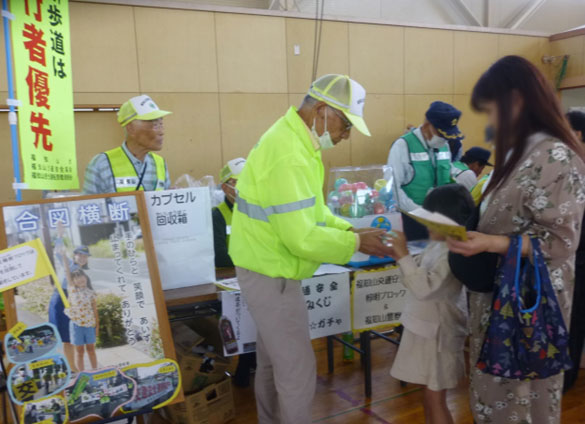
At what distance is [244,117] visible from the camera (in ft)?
16.3

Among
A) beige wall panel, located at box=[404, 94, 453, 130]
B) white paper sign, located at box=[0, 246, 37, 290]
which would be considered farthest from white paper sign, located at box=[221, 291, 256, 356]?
beige wall panel, located at box=[404, 94, 453, 130]

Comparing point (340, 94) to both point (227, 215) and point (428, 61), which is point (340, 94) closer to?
point (227, 215)

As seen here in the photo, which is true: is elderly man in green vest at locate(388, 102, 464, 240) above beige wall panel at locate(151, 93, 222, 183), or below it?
below

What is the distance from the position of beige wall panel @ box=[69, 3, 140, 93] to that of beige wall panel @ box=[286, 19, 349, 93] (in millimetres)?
1648

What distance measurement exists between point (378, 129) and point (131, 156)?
3608 mm

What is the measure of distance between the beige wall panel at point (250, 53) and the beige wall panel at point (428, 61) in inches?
66.7

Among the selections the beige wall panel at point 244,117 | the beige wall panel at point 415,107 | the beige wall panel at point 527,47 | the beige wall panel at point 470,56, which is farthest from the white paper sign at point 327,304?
the beige wall panel at point 527,47

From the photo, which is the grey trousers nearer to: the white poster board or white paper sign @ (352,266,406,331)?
the white poster board

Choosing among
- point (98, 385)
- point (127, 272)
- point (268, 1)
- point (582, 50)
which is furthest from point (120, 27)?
point (582, 50)

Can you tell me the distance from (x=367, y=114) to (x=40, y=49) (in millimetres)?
4281

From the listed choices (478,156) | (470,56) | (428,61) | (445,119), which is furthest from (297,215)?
(470,56)

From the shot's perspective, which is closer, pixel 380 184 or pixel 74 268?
pixel 74 268

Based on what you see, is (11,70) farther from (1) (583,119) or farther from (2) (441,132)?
(1) (583,119)

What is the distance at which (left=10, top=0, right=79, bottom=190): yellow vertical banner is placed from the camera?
1.67m
